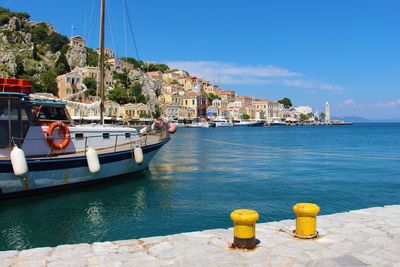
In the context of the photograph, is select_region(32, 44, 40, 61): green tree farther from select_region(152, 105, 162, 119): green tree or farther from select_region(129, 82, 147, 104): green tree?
select_region(152, 105, 162, 119): green tree

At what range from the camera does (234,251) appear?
6.06 meters

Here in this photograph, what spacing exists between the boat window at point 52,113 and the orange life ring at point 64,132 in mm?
673

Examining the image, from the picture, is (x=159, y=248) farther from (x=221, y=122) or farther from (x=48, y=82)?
(x=221, y=122)

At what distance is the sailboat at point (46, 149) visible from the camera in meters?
12.4

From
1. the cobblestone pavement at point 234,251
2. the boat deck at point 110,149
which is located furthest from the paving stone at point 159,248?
the boat deck at point 110,149

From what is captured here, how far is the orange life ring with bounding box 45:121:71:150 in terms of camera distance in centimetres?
1366

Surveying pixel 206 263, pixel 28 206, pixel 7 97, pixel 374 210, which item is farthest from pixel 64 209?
pixel 374 210

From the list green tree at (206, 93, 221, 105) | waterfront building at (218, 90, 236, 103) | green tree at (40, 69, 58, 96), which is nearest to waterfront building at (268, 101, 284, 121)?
waterfront building at (218, 90, 236, 103)

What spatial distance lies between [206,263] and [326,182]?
12909mm

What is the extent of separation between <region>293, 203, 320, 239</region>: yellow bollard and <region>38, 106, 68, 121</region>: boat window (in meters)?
11.0

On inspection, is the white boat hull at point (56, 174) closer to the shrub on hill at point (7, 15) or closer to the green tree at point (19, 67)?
A: the green tree at point (19, 67)

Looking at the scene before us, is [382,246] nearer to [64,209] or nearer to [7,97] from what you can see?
[64,209]

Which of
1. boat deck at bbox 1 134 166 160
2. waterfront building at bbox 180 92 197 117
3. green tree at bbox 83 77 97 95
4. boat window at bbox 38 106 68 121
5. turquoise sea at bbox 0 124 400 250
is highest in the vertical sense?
green tree at bbox 83 77 97 95

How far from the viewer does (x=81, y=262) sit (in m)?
5.65
